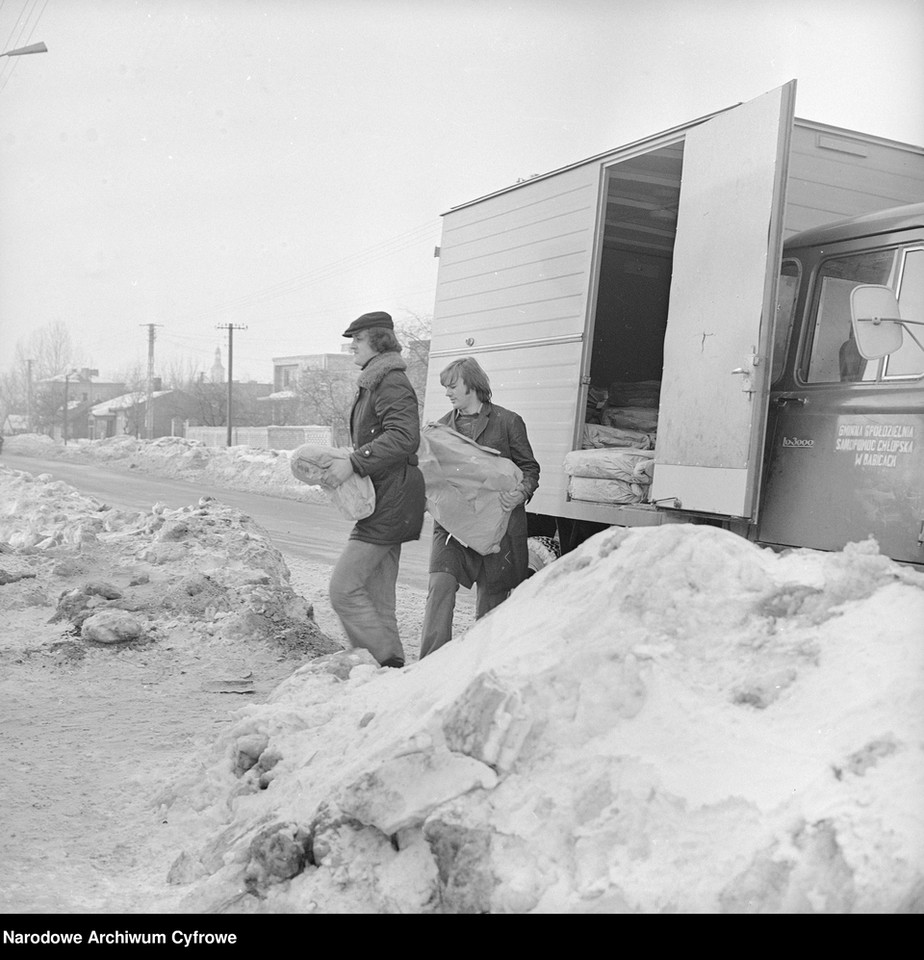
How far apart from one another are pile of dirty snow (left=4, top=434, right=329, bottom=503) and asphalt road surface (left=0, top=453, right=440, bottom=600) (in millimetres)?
707

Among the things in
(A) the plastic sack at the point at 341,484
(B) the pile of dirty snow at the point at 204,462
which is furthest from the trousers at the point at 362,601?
(B) the pile of dirty snow at the point at 204,462

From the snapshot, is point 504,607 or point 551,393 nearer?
point 504,607

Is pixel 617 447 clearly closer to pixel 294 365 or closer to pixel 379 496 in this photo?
pixel 379 496

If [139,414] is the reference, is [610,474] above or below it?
above

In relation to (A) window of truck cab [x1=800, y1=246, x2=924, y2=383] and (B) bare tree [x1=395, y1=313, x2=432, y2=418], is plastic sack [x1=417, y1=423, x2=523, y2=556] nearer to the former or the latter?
(A) window of truck cab [x1=800, y1=246, x2=924, y2=383]

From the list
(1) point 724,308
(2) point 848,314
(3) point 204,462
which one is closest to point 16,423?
(3) point 204,462

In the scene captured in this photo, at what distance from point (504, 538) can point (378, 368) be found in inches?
46.7

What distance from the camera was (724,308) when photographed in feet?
17.2

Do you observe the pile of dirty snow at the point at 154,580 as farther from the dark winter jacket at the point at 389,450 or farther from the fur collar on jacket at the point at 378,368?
the fur collar on jacket at the point at 378,368
